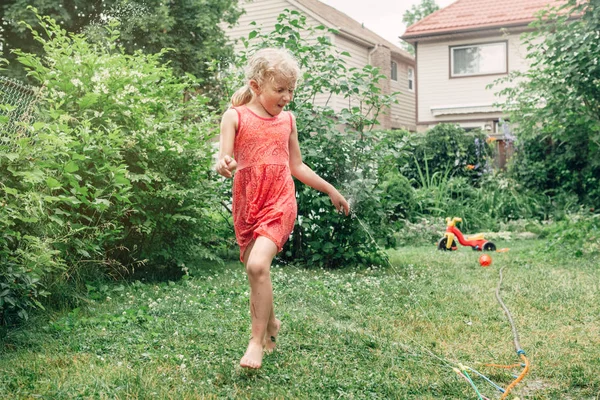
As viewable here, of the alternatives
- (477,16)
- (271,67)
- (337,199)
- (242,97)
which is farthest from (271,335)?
(477,16)

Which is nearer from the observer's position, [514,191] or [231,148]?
[231,148]

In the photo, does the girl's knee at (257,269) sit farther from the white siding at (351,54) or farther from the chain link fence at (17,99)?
the white siding at (351,54)

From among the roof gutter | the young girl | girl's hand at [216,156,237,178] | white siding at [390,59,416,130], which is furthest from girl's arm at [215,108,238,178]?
white siding at [390,59,416,130]

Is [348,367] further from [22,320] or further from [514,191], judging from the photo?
[514,191]

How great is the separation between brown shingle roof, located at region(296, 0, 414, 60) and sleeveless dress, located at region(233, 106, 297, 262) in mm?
17251

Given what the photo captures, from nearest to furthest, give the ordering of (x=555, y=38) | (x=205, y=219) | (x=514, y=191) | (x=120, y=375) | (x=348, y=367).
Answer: (x=120, y=375)
(x=348, y=367)
(x=205, y=219)
(x=555, y=38)
(x=514, y=191)

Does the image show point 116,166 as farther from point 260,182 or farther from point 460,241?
point 460,241

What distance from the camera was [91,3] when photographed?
16125 mm

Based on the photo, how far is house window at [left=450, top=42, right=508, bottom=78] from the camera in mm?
20078

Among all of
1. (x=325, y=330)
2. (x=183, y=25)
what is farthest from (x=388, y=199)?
(x=183, y=25)

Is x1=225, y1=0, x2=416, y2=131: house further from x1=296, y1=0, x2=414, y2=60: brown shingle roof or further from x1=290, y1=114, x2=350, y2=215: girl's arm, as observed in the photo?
x1=290, y1=114, x2=350, y2=215: girl's arm

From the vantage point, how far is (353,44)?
22.5 metres

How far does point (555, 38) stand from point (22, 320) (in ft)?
20.8

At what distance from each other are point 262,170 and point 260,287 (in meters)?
0.58
